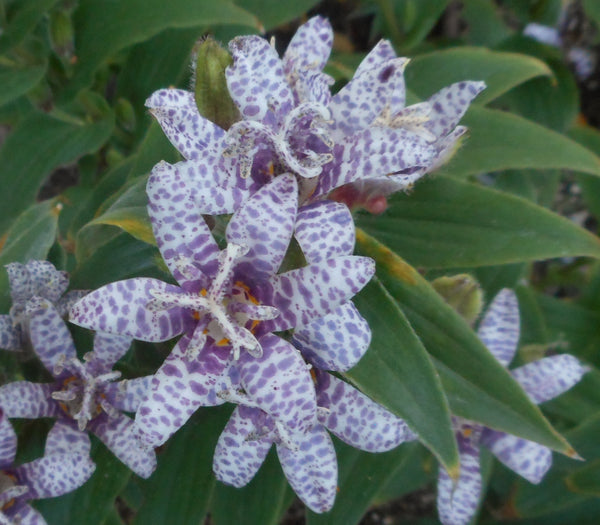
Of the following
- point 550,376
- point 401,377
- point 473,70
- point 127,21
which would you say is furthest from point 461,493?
point 127,21

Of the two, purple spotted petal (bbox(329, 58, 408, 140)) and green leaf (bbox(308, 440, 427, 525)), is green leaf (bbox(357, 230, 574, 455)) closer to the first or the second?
purple spotted petal (bbox(329, 58, 408, 140))

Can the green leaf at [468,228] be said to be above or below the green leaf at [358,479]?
above

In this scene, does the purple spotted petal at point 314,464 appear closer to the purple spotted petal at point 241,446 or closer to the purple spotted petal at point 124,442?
the purple spotted petal at point 241,446

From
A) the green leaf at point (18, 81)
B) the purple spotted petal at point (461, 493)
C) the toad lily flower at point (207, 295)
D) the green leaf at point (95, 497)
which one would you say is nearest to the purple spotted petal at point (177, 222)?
the toad lily flower at point (207, 295)

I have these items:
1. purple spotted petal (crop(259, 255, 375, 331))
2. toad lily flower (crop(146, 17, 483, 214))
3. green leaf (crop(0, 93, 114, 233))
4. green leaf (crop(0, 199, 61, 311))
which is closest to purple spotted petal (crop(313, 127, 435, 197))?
toad lily flower (crop(146, 17, 483, 214))

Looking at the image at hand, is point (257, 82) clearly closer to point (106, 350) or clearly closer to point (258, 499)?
point (106, 350)

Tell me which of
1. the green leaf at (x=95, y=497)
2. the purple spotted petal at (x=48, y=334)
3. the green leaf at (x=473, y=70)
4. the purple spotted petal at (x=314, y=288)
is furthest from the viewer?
the green leaf at (x=473, y=70)
